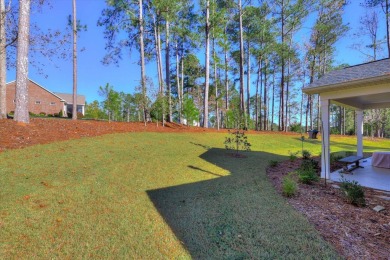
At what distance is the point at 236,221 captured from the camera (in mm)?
3066

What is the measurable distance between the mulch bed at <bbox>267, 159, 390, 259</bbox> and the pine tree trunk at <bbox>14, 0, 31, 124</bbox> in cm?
935

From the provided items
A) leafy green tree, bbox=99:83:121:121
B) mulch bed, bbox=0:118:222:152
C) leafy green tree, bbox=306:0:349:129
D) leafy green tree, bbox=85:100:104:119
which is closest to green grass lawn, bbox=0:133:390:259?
mulch bed, bbox=0:118:222:152

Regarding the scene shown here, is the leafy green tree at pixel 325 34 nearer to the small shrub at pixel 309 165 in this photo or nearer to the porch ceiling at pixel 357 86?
the porch ceiling at pixel 357 86

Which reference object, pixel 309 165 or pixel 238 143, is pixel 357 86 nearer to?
pixel 309 165

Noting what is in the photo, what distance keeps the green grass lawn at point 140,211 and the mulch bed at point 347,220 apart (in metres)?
0.24

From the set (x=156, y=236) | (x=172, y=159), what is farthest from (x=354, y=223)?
(x=172, y=159)

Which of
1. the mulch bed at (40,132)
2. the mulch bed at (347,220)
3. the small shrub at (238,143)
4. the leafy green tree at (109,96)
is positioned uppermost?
the leafy green tree at (109,96)

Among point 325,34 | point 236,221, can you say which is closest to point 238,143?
point 236,221

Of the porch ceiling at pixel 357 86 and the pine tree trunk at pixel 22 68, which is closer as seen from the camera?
the porch ceiling at pixel 357 86

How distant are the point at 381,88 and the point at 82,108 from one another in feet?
138

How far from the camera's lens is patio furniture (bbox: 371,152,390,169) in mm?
6625

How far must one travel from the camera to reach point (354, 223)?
3076 millimetres

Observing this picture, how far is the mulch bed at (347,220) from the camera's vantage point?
2.50 m

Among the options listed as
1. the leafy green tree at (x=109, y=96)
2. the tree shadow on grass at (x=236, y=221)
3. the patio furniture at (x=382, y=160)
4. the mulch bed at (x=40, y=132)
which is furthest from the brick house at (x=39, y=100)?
the patio furniture at (x=382, y=160)
